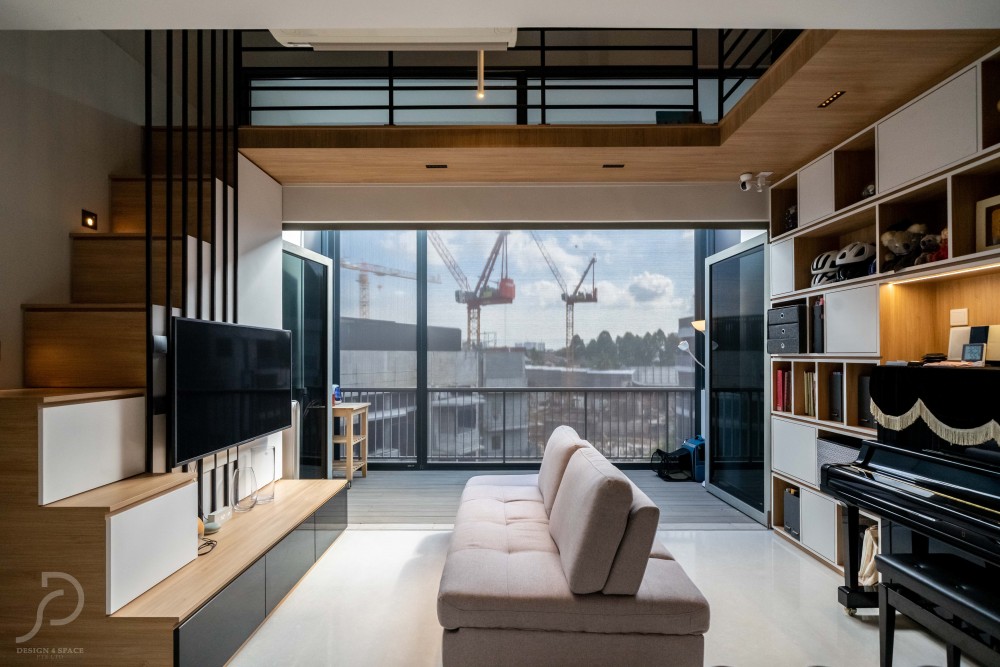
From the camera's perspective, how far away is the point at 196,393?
9.03ft

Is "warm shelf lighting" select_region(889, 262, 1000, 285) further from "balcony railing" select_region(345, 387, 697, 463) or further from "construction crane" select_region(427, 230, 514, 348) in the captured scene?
"construction crane" select_region(427, 230, 514, 348)

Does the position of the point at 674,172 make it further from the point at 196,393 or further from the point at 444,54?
the point at 196,393

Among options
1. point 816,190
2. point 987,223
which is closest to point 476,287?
point 816,190

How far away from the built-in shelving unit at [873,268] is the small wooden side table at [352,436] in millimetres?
3615

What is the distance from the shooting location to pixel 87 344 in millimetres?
2527

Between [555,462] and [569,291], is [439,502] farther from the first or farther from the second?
[569,291]

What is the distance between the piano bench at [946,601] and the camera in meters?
1.87

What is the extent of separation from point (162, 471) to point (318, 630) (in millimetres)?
1011

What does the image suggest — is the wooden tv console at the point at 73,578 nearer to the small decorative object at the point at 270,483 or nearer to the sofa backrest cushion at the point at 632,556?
the small decorative object at the point at 270,483

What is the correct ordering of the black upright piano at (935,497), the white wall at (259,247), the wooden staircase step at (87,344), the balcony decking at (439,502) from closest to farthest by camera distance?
the black upright piano at (935,497)
the wooden staircase step at (87,344)
the white wall at (259,247)
the balcony decking at (439,502)

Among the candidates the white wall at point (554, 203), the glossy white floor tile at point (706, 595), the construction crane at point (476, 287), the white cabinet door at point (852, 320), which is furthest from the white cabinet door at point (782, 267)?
the construction crane at point (476, 287)

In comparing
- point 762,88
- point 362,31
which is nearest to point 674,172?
point 762,88

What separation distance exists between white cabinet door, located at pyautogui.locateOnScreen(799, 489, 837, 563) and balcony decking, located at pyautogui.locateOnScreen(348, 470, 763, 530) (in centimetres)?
A: 63

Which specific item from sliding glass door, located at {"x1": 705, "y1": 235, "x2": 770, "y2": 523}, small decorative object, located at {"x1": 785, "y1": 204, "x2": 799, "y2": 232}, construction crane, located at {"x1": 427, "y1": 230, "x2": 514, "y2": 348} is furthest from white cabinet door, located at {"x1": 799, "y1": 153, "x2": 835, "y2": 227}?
construction crane, located at {"x1": 427, "y1": 230, "x2": 514, "y2": 348}
